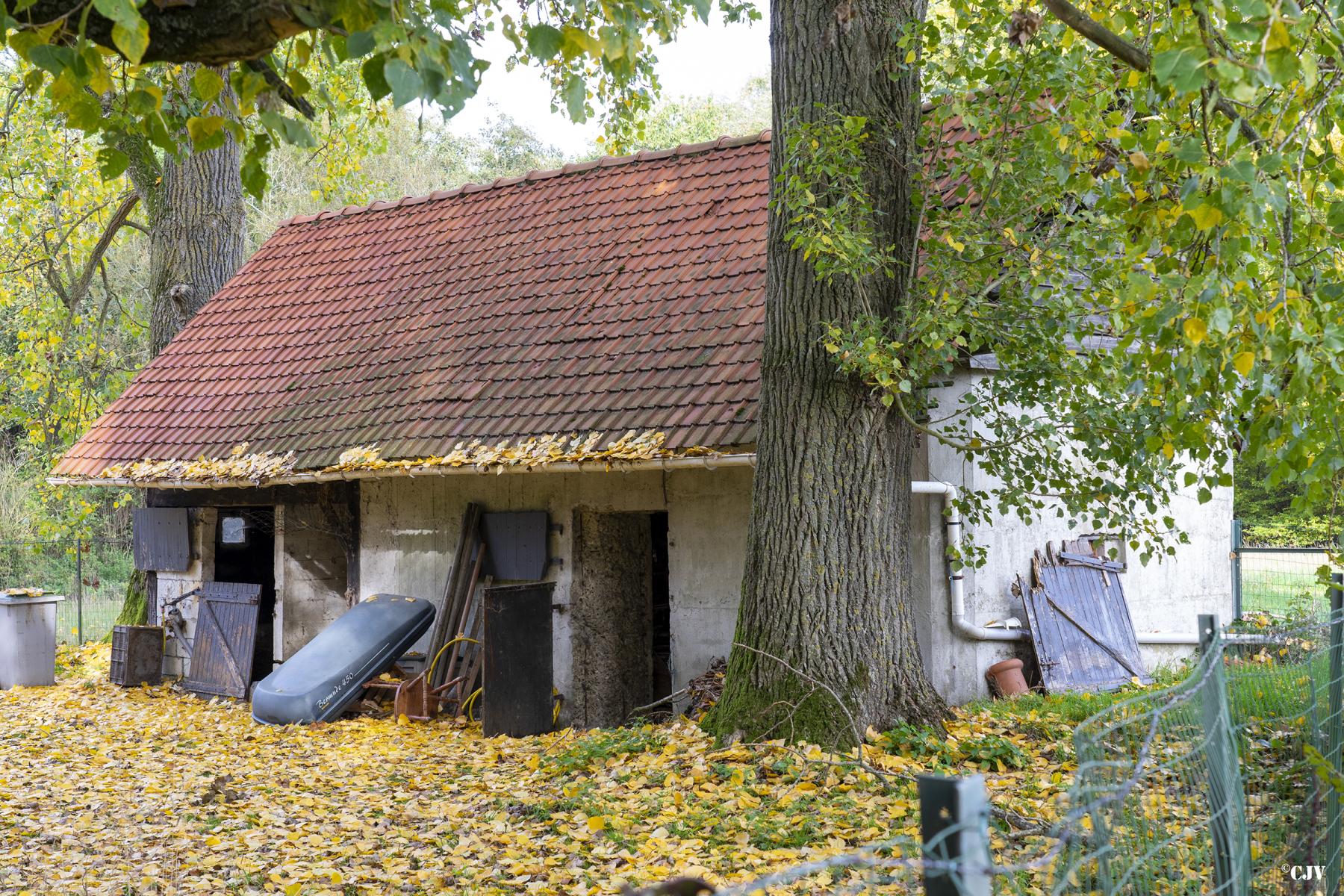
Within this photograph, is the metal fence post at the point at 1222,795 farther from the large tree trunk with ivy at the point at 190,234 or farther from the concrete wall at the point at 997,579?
the large tree trunk with ivy at the point at 190,234

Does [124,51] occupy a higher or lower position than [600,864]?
higher

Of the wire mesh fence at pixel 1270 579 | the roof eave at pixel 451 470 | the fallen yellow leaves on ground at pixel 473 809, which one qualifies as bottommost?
the fallen yellow leaves on ground at pixel 473 809

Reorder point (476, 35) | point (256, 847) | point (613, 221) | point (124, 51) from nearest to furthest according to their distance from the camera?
point (124, 51)
point (256, 847)
point (476, 35)
point (613, 221)

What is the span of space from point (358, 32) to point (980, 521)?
7504 mm

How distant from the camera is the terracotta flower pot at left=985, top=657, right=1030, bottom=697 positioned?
386 inches

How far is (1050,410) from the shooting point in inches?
311

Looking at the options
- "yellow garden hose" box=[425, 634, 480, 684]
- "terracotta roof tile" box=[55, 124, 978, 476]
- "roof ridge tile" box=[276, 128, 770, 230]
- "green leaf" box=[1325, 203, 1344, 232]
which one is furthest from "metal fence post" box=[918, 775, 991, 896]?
"roof ridge tile" box=[276, 128, 770, 230]

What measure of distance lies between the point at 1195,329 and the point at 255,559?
1342 cm

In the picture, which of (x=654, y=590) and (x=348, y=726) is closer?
(x=348, y=726)

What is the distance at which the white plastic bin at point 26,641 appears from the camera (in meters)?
13.9

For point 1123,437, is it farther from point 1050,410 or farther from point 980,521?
point 980,521

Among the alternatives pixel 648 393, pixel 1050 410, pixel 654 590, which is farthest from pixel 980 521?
pixel 654 590

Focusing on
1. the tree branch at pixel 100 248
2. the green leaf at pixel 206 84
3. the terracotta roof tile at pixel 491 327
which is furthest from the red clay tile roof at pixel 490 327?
the green leaf at pixel 206 84

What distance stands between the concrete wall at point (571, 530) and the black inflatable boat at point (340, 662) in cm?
53
